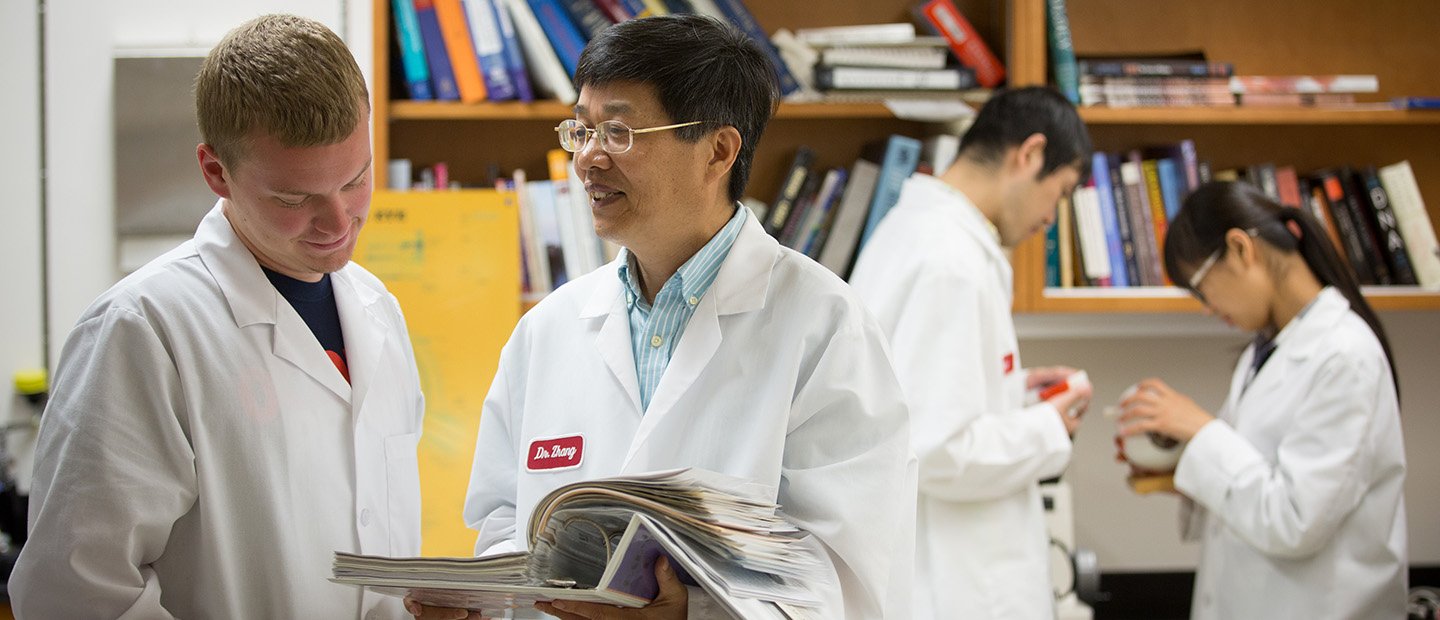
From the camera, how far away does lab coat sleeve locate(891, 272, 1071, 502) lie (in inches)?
77.4

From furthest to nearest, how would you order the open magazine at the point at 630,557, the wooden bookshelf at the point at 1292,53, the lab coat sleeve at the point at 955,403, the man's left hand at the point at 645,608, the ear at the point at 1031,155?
the wooden bookshelf at the point at 1292,53
the ear at the point at 1031,155
the lab coat sleeve at the point at 955,403
the man's left hand at the point at 645,608
the open magazine at the point at 630,557

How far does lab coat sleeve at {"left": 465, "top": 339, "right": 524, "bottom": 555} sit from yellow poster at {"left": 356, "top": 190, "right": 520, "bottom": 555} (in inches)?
42.8

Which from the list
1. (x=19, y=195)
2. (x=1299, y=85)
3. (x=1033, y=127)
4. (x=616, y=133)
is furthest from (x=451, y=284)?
(x=1299, y=85)

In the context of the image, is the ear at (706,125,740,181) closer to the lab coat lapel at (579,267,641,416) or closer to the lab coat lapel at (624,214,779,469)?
the lab coat lapel at (624,214,779,469)

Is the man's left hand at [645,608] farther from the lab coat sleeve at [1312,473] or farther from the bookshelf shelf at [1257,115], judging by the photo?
the bookshelf shelf at [1257,115]

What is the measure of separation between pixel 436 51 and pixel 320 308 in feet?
4.67

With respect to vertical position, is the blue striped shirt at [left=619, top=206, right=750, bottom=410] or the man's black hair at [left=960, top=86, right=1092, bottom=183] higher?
the man's black hair at [left=960, top=86, right=1092, bottom=183]

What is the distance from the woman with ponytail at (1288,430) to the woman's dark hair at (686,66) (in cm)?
143

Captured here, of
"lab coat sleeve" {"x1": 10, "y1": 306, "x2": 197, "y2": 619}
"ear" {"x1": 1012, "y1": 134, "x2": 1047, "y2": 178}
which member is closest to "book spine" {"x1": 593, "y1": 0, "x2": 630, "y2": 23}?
"ear" {"x1": 1012, "y1": 134, "x2": 1047, "y2": 178}

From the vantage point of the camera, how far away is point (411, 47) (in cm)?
258

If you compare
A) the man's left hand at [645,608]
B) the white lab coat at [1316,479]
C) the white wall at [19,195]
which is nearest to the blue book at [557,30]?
the white wall at [19,195]

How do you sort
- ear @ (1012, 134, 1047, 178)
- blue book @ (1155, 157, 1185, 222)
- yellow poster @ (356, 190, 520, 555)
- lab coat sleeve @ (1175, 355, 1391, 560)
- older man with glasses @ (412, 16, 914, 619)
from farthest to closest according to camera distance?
blue book @ (1155, 157, 1185, 222) < yellow poster @ (356, 190, 520, 555) < ear @ (1012, 134, 1047, 178) < lab coat sleeve @ (1175, 355, 1391, 560) < older man with glasses @ (412, 16, 914, 619)

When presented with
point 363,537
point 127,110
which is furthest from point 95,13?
point 363,537

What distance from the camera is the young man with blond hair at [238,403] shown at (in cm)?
106
